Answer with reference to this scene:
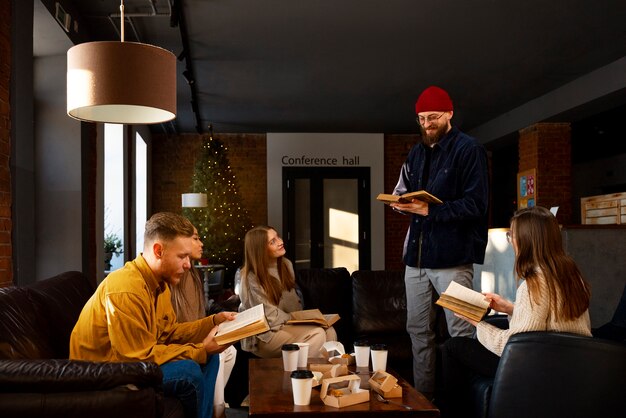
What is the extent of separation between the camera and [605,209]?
22.3ft

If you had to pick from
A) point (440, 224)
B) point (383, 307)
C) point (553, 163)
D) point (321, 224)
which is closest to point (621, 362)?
point (440, 224)

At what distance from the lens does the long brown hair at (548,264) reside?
2.34 m

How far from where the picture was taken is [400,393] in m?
2.28

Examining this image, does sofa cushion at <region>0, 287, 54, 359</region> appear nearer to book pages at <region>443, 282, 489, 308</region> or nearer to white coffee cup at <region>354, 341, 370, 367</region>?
white coffee cup at <region>354, 341, 370, 367</region>

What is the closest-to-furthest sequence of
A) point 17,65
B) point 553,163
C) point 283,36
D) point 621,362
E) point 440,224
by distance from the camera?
point 621,362 < point 440,224 < point 17,65 < point 283,36 < point 553,163

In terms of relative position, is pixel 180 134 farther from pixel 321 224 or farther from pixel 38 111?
pixel 38 111

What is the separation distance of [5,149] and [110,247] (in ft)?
14.0

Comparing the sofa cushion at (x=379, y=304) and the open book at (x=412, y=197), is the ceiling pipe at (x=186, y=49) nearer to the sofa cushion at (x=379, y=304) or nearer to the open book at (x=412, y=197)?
the sofa cushion at (x=379, y=304)

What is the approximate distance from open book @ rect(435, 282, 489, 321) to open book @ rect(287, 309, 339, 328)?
1.12 meters

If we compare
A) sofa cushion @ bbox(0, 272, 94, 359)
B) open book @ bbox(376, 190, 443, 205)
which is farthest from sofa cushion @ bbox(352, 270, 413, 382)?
sofa cushion @ bbox(0, 272, 94, 359)

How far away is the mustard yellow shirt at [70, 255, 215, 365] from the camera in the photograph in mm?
2223

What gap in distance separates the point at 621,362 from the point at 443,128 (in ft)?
4.75

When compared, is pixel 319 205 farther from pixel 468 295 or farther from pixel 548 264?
pixel 548 264

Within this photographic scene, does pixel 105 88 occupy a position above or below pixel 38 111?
below
